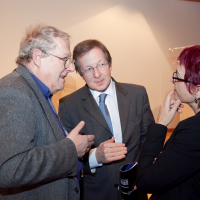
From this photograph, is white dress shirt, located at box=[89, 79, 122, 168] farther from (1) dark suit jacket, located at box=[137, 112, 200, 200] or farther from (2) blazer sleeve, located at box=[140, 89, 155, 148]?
(1) dark suit jacket, located at box=[137, 112, 200, 200]

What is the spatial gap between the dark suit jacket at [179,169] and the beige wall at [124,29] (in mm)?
2654

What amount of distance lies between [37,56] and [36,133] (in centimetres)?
50

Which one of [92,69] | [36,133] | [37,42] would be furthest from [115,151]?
[37,42]

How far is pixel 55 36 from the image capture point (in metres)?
1.34

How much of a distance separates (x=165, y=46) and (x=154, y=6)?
0.81m

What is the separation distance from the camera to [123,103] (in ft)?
6.10

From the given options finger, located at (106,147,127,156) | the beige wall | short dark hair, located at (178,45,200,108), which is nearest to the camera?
short dark hair, located at (178,45,200,108)

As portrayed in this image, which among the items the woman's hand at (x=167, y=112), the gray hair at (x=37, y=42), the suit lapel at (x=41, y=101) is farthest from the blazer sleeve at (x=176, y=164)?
the gray hair at (x=37, y=42)

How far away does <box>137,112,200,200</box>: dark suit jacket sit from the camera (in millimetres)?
949

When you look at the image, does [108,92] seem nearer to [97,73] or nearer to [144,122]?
[97,73]

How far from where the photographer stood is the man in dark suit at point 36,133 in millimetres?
898

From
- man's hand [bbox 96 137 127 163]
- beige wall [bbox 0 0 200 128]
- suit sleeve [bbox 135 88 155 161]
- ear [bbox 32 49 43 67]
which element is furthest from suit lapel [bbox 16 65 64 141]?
beige wall [bbox 0 0 200 128]

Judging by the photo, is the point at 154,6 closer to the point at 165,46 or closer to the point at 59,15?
the point at 165,46

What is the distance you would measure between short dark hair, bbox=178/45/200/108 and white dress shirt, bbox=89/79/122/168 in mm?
790
